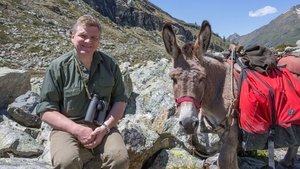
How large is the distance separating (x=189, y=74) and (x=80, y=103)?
1.70m

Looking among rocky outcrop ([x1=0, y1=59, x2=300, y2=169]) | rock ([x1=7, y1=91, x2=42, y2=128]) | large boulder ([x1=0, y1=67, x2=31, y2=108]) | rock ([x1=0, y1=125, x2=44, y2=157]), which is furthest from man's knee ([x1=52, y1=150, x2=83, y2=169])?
large boulder ([x1=0, y1=67, x2=31, y2=108])

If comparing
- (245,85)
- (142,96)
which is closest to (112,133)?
(245,85)

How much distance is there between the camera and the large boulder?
12.2m

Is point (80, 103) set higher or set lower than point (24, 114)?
higher

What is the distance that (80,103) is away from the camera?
5.85 metres

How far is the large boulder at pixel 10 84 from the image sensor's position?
479 inches

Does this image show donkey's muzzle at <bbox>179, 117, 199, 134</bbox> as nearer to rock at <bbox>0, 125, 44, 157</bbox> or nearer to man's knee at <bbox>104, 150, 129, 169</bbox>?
man's knee at <bbox>104, 150, 129, 169</bbox>

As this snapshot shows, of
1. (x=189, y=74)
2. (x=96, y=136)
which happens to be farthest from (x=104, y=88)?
(x=189, y=74)

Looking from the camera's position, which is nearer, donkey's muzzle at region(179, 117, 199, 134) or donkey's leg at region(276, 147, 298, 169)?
donkey's muzzle at region(179, 117, 199, 134)

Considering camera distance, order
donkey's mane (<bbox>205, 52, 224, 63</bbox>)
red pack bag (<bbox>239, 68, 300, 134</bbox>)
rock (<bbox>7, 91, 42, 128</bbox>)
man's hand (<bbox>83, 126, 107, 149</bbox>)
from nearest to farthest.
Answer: man's hand (<bbox>83, 126, 107, 149</bbox>)
red pack bag (<bbox>239, 68, 300, 134</bbox>)
donkey's mane (<bbox>205, 52, 224, 63</bbox>)
rock (<bbox>7, 91, 42, 128</bbox>)

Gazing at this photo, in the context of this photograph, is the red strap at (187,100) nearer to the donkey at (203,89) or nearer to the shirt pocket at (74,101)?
the donkey at (203,89)

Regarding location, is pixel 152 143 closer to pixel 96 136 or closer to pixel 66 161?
pixel 96 136

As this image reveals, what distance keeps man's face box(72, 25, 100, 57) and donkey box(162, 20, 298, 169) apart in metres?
1.07

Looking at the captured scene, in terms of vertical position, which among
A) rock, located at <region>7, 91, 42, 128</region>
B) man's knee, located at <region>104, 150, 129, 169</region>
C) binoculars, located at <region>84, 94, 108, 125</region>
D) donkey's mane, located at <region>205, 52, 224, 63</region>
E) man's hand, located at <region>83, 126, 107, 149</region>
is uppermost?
donkey's mane, located at <region>205, 52, 224, 63</region>
